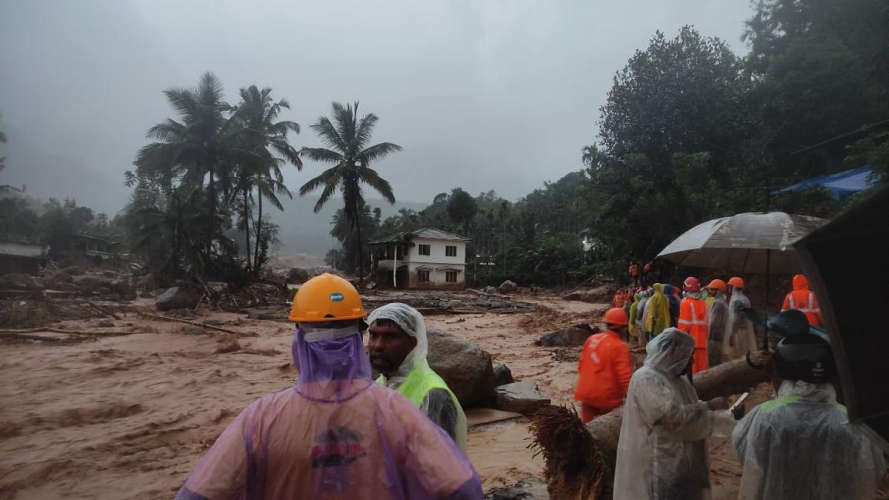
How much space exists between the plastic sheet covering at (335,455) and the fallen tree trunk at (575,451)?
2.05 metres

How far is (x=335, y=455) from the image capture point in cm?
139

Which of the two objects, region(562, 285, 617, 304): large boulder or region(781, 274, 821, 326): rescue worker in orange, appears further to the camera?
region(562, 285, 617, 304): large boulder

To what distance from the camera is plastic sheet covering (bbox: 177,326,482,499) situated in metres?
1.34

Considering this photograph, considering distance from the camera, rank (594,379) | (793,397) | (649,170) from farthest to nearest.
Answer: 1. (649,170)
2. (594,379)
3. (793,397)

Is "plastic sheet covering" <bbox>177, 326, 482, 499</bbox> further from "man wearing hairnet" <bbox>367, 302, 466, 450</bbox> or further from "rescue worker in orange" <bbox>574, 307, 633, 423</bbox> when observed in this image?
"rescue worker in orange" <bbox>574, 307, 633, 423</bbox>

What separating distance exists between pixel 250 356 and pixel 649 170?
44.5ft

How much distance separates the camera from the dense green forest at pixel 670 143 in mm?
15664

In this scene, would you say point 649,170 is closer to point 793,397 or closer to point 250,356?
point 250,356

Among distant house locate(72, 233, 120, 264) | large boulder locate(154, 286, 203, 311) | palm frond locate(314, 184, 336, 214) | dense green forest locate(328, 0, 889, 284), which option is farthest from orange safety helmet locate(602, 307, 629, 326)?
distant house locate(72, 233, 120, 264)

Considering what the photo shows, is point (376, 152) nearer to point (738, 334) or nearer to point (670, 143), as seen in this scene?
point (670, 143)

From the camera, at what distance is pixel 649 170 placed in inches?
675

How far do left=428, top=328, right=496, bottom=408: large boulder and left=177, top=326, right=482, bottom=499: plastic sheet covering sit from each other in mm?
4765

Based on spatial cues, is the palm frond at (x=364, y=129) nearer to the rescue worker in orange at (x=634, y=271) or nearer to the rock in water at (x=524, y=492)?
the rescue worker in orange at (x=634, y=271)

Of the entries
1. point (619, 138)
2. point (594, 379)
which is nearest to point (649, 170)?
point (619, 138)
